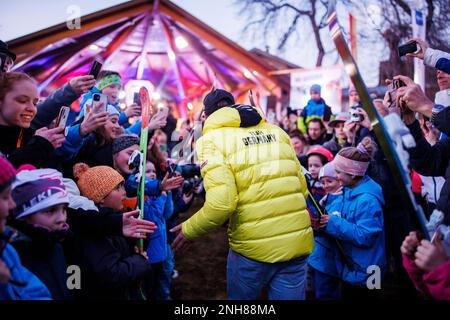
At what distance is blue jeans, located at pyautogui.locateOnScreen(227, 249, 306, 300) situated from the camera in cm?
205

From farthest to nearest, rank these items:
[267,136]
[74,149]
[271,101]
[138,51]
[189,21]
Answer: [138,51] → [271,101] → [189,21] → [74,149] → [267,136]

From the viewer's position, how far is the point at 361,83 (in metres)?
1.43

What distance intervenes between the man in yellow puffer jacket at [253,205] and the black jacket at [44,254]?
0.69 m

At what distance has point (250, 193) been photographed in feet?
6.51

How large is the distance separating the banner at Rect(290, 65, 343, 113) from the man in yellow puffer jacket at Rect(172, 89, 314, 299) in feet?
17.7

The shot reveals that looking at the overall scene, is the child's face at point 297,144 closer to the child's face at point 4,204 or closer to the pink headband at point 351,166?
the pink headband at point 351,166

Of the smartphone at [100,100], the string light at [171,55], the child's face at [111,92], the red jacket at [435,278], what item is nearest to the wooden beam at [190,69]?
the string light at [171,55]

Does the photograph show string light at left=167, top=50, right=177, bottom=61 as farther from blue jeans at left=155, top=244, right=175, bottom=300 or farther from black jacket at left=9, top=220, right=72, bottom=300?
black jacket at left=9, top=220, right=72, bottom=300

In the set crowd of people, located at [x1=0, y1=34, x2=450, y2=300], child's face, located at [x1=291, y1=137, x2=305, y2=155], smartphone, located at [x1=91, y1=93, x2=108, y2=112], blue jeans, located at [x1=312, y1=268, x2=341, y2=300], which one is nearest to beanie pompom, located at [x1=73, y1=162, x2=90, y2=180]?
crowd of people, located at [x1=0, y1=34, x2=450, y2=300]

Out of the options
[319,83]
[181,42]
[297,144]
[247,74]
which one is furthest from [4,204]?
[181,42]

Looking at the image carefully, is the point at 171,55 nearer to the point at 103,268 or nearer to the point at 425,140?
the point at 425,140
